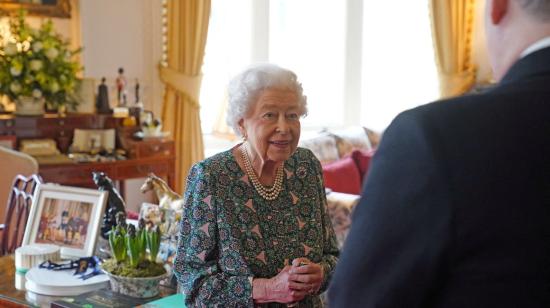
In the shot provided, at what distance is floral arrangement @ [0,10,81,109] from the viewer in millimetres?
3828

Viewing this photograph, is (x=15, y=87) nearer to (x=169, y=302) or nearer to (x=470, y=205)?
(x=169, y=302)

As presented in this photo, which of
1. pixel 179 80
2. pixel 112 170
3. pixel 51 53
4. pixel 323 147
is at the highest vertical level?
pixel 51 53

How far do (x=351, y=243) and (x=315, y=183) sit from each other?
1.07 m

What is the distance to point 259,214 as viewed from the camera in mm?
1675

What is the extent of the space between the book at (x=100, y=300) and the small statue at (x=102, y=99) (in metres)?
2.81

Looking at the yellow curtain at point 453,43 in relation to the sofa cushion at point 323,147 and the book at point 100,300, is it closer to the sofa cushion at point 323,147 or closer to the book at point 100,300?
the sofa cushion at point 323,147

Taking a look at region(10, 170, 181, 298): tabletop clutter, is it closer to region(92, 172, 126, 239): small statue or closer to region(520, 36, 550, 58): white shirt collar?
region(92, 172, 126, 239): small statue

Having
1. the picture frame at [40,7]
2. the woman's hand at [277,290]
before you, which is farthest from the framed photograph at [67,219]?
the picture frame at [40,7]

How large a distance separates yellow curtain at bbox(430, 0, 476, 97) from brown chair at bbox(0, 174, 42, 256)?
479 centimetres

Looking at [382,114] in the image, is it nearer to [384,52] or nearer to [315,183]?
[384,52]

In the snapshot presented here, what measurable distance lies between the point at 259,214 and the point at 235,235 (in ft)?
0.33

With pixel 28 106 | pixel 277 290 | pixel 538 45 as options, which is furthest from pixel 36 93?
pixel 538 45

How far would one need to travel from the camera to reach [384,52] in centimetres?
643

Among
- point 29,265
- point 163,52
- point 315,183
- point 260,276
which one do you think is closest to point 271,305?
point 260,276
